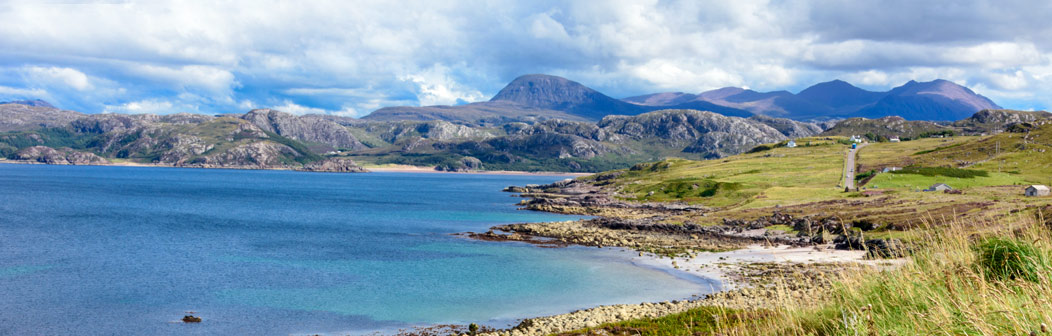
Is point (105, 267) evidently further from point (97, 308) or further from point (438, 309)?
point (438, 309)

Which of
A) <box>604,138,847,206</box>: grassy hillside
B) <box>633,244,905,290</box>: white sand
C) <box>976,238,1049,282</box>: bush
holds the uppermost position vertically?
<box>976,238,1049,282</box>: bush

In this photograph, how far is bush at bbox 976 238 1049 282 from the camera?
10477 mm

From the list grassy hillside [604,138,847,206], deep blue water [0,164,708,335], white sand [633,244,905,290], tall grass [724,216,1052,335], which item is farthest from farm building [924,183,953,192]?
tall grass [724,216,1052,335]

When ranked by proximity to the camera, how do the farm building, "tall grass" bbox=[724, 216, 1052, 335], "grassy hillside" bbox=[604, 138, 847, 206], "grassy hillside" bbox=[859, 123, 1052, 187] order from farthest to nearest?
"grassy hillside" bbox=[604, 138, 847, 206]
"grassy hillside" bbox=[859, 123, 1052, 187]
the farm building
"tall grass" bbox=[724, 216, 1052, 335]

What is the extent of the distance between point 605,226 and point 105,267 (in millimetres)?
61336

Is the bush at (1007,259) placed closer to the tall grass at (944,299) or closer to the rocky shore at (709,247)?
the tall grass at (944,299)

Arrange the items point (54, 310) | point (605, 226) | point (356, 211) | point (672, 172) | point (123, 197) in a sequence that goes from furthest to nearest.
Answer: point (672, 172) → point (123, 197) → point (356, 211) → point (605, 226) → point (54, 310)

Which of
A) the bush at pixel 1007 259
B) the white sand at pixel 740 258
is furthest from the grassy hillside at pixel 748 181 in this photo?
the bush at pixel 1007 259

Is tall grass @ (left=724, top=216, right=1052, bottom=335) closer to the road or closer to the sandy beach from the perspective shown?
the sandy beach

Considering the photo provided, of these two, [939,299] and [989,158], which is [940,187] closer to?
[989,158]

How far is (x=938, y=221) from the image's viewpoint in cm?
5425

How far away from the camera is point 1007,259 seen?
448 inches

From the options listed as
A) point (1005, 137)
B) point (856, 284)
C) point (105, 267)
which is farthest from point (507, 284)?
point (1005, 137)

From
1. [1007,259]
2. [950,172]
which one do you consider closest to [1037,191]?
[950,172]
